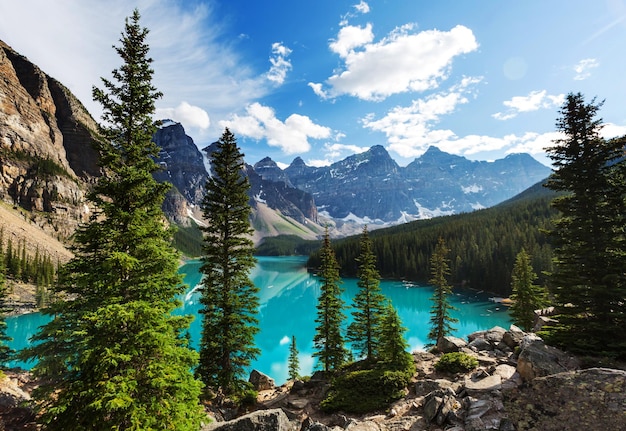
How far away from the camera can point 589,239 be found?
44.6ft

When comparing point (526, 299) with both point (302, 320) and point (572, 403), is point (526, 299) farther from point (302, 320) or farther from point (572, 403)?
point (302, 320)

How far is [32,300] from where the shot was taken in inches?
2825

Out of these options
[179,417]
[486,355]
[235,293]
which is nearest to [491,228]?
[486,355]

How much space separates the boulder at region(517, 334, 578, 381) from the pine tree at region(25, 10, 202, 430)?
1177 centimetres

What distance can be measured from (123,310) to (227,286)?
933cm

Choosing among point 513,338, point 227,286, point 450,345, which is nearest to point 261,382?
point 227,286

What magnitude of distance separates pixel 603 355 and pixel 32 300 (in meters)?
99.1

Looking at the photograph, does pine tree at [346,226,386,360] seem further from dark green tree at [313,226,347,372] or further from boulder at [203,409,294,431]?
boulder at [203,409,294,431]

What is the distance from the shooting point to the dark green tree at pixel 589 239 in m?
12.8

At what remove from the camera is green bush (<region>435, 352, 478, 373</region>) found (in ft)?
55.2

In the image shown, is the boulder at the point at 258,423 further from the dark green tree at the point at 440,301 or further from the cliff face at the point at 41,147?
the cliff face at the point at 41,147

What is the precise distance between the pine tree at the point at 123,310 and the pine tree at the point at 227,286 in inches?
259

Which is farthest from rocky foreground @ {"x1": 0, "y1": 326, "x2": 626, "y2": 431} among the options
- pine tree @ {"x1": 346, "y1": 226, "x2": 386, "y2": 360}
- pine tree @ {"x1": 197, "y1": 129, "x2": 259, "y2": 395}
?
pine tree @ {"x1": 346, "y1": 226, "x2": 386, "y2": 360}

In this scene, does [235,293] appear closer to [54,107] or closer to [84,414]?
[84,414]
